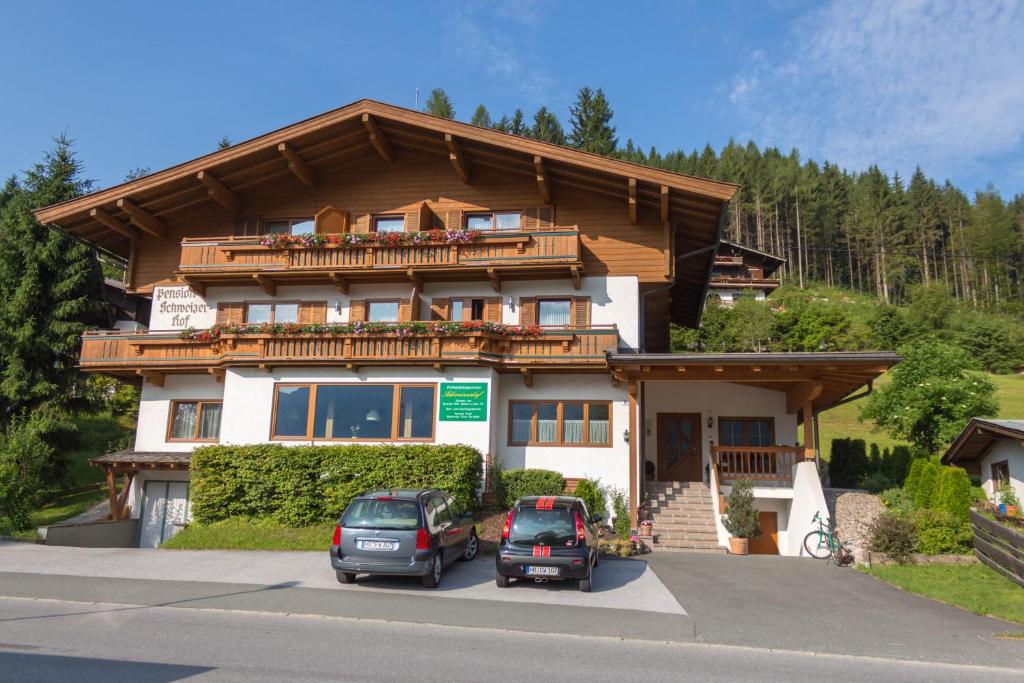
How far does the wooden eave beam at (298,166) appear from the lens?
2233cm

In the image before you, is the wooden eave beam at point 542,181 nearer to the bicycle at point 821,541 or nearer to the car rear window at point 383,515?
the bicycle at point 821,541

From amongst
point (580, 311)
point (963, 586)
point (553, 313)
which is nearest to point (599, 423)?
point (580, 311)

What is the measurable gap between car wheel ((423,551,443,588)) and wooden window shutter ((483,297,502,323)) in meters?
11.0

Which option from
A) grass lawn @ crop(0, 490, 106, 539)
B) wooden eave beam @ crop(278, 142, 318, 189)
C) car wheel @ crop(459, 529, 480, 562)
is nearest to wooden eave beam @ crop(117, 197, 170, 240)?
wooden eave beam @ crop(278, 142, 318, 189)

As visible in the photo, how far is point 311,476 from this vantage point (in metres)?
18.6

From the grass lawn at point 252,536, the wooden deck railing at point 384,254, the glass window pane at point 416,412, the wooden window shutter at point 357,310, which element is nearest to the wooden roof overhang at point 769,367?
the wooden deck railing at point 384,254

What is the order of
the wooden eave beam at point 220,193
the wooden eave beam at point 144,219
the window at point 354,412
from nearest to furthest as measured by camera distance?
1. the window at point 354,412
2. the wooden eave beam at point 220,193
3. the wooden eave beam at point 144,219

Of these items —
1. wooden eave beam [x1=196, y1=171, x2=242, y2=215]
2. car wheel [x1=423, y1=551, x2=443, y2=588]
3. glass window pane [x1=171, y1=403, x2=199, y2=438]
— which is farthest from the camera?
wooden eave beam [x1=196, y1=171, x2=242, y2=215]

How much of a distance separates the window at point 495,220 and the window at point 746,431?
9.45 metres

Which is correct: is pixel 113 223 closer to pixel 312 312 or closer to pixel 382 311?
pixel 312 312

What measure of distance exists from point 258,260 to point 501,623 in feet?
54.5

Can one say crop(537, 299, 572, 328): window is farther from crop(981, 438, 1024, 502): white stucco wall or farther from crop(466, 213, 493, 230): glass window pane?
crop(981, 438, 1024, 502): white stucco wall

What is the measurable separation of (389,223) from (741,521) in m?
14.5

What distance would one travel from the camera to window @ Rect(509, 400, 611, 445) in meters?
20.8
